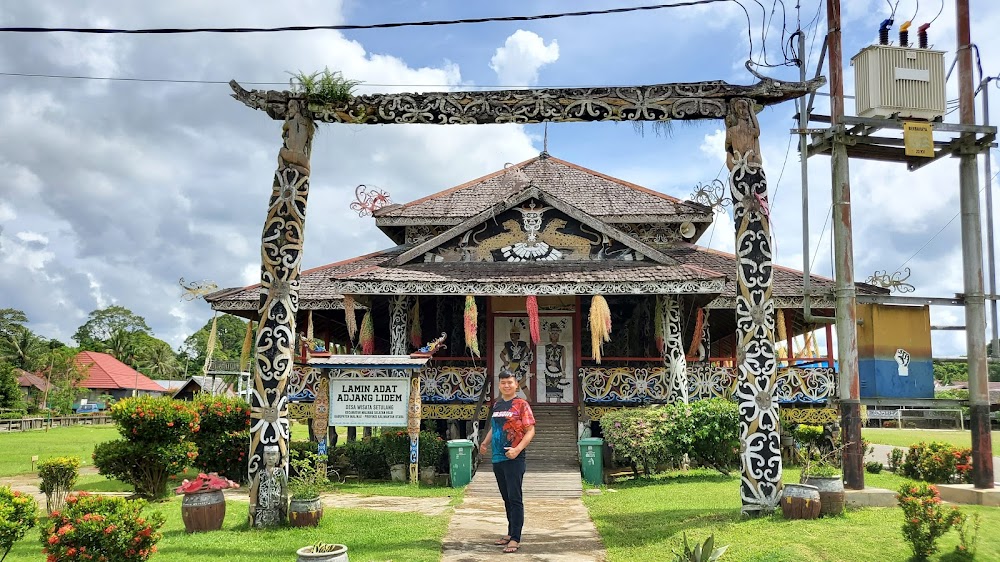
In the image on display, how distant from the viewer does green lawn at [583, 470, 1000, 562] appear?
22.2 ft

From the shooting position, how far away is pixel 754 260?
9.14 m

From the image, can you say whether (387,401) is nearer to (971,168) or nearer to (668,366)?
(668,366)

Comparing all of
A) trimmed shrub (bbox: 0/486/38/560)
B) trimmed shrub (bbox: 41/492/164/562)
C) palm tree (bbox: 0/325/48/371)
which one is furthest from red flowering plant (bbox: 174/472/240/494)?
palm tree (bbox: 0/325/48/371)

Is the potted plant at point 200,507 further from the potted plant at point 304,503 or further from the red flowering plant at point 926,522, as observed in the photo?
the red flowering plant at point 926,522

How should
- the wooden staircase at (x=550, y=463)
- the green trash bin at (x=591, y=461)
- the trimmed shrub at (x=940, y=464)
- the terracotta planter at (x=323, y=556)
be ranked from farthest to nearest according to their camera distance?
the green trash bin at (x=591, y=461), the trimmed shrub at (x=940, y=464), the wooden staircase at (x=550, y=463), the terracotta planter at (x=323, y=556)

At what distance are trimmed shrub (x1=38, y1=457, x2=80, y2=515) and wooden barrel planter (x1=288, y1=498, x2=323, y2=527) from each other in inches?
163

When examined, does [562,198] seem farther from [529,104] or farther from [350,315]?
[529,104]

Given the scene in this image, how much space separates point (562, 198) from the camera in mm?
21203

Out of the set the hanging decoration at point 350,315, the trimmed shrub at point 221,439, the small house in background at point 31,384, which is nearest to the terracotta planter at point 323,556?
the trimmed shrub at point 221,439

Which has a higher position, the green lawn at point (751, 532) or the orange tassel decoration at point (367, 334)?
the orange tassel decoration at point (367, 334)

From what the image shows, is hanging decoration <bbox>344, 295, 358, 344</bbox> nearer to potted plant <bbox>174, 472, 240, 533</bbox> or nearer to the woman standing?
potted plant <bbox>174, 472, 240, 533</bbox>

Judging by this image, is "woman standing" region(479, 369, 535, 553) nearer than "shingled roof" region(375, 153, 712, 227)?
Yes

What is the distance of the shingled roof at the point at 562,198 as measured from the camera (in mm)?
20453

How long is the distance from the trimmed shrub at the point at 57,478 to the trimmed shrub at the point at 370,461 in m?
5.62
